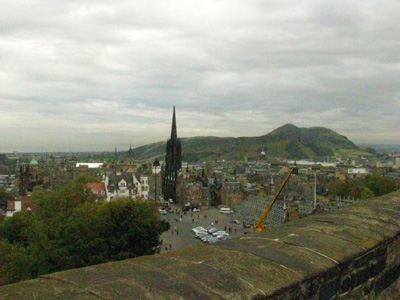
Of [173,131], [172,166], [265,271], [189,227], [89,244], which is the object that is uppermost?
[173,131]

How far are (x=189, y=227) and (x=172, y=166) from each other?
112ft

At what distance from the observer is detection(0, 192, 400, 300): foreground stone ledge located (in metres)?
2.04

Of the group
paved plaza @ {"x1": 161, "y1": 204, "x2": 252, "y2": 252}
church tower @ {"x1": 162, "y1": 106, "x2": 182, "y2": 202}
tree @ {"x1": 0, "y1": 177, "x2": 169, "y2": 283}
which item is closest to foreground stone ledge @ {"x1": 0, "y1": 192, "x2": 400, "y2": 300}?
tree @ {"x1": 0, "y1": 177, "x2": 169, "y2": 283}

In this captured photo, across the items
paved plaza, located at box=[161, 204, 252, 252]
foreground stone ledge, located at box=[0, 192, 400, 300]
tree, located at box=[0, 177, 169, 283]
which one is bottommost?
paved plaza, located at box=[161, 204, 252, 252]

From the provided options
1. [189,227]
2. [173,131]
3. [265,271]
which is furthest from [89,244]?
[173,131]

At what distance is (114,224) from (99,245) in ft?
3.96

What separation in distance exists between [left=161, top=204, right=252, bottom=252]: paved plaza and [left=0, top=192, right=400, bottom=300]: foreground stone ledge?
81.4ft

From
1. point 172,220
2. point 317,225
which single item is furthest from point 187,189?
point 317,225

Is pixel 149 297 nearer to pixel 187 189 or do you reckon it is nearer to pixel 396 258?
pixel 396 258

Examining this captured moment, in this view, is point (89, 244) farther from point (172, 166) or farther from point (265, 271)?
point (172, 166)

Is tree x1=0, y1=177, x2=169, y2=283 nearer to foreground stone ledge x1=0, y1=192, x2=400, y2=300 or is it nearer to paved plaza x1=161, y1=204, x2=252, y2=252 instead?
paved plaza x1=161, y1=204, x2=252, y2=252

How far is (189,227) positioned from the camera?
42.9m

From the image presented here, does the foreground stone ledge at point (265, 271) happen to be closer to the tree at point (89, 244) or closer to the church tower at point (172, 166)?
the tree at point (89, 244)

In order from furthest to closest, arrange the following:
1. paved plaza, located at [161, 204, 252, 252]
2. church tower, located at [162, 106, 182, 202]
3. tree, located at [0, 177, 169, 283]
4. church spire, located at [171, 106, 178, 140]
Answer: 1. church spire, located at [171, 106, 178, 140]
2. church tower, located at [162, 106, 182, 202]
3. paved plaza, located at [161, 204, 252, 252]
4. tree, located at [0, 177, 169, 283]
